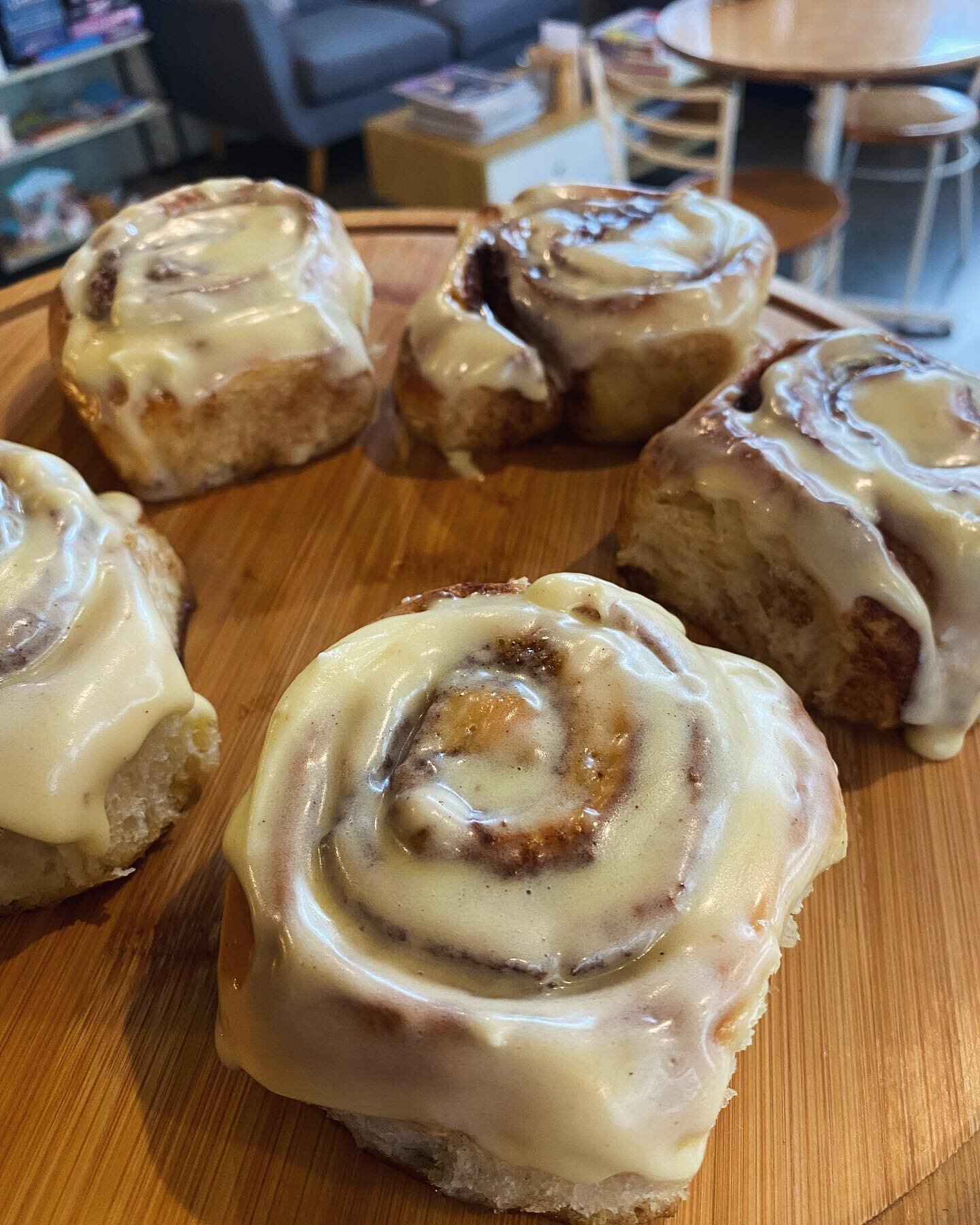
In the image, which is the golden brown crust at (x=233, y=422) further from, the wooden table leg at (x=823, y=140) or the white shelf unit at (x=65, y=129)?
the white shelf unit at (x=65, y=129)

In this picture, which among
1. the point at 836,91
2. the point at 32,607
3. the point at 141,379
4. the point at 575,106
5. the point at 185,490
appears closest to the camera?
the point at 32,607

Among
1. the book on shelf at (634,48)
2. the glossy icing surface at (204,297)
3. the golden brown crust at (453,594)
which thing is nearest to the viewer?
the golden brown crust at (453,594)

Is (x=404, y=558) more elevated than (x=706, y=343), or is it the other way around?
(x=706, y=343)

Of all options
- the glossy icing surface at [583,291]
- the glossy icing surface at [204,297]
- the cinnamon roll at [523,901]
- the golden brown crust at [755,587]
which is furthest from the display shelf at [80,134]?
the cinnamon roll at [523,901]

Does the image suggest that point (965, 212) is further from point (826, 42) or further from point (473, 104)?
point (473, 104)

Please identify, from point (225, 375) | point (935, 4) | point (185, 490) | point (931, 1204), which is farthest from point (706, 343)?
point (935, 4)

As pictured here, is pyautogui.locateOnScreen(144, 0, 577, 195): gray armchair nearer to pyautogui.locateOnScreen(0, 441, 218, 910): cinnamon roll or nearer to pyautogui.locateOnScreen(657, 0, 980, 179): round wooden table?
pyautogui.locateOnScreen(657, 0, 980, 179): round wooden table

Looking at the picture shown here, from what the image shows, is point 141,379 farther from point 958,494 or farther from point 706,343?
point 958,494

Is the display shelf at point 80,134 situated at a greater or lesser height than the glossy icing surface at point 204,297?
lesser
